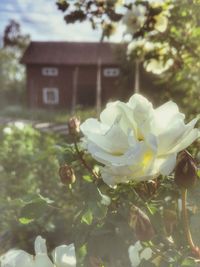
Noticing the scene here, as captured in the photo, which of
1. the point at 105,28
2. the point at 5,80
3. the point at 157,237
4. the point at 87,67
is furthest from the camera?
the point at 5,80

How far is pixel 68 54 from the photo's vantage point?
66.1ft

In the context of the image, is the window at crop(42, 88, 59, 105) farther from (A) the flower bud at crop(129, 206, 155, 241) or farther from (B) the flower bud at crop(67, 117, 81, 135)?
(A) the flower bud at crop(129, 206, 155, 241)

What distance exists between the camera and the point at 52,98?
65.6ft

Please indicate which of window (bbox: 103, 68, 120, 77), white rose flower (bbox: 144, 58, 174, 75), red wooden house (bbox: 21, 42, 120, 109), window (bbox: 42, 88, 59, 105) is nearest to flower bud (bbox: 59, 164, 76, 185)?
white rose flower (bbox: 144, 58, 174, 75)

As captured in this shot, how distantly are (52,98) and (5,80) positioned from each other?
22.2ft

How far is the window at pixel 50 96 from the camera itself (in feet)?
64.6

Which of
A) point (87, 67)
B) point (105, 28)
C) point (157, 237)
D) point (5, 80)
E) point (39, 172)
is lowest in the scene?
point (5, 80)

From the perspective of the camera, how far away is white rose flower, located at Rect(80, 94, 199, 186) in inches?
22.7

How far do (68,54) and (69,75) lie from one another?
775 millimetres

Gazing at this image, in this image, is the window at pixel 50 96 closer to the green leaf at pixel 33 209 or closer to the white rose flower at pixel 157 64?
the white rose flower at pixel 157 64

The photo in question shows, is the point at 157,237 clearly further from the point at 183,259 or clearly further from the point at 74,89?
the point at 74,89

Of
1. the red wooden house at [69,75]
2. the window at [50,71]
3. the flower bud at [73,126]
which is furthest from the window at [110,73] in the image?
the flower bud at [73,126]

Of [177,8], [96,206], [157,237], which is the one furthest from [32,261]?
[177,8]

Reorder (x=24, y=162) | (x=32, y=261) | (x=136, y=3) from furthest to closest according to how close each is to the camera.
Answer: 1. (x=24, y=162)
2. (x=136, y=3)
3. (x=32, y=261)
